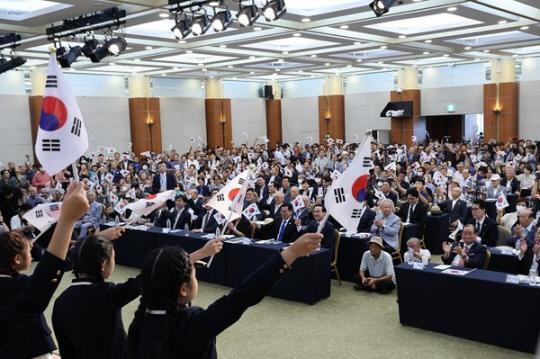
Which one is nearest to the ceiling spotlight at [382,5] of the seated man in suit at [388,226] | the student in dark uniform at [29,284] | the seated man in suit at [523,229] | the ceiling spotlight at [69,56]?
the seated man in suit at [388,226]

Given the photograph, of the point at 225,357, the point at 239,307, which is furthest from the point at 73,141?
the point at 225,357

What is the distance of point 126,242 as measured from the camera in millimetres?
10281

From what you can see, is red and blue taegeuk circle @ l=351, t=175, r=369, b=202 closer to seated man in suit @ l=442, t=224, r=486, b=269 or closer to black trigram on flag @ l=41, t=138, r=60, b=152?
black trigram on flag @ l=41, t=138, r=60, b=152

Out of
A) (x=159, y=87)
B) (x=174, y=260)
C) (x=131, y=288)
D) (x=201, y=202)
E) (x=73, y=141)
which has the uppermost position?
(x=159, y=87)

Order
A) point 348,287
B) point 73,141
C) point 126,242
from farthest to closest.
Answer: point 126,242 → point 348,287 → point 73,141

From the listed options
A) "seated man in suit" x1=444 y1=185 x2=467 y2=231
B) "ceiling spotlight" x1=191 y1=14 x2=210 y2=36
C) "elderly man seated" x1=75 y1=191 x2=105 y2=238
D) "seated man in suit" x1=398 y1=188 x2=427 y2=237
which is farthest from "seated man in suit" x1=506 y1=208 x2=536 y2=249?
"elderly man seated" x1=75 y1=191 x2=105 y2=238

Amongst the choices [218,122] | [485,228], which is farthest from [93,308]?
[218,122]

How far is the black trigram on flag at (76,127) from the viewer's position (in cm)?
297

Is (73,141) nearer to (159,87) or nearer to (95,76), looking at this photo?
(95,76)

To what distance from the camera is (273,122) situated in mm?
30969

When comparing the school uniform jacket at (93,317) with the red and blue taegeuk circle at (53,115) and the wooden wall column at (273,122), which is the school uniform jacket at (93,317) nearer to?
the red and blue taegeuk circle at (53,115)

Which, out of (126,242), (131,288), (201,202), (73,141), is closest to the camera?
(131,288)

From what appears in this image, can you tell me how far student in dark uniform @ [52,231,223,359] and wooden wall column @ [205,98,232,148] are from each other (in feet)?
82.7

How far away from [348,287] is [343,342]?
216 centimetres
